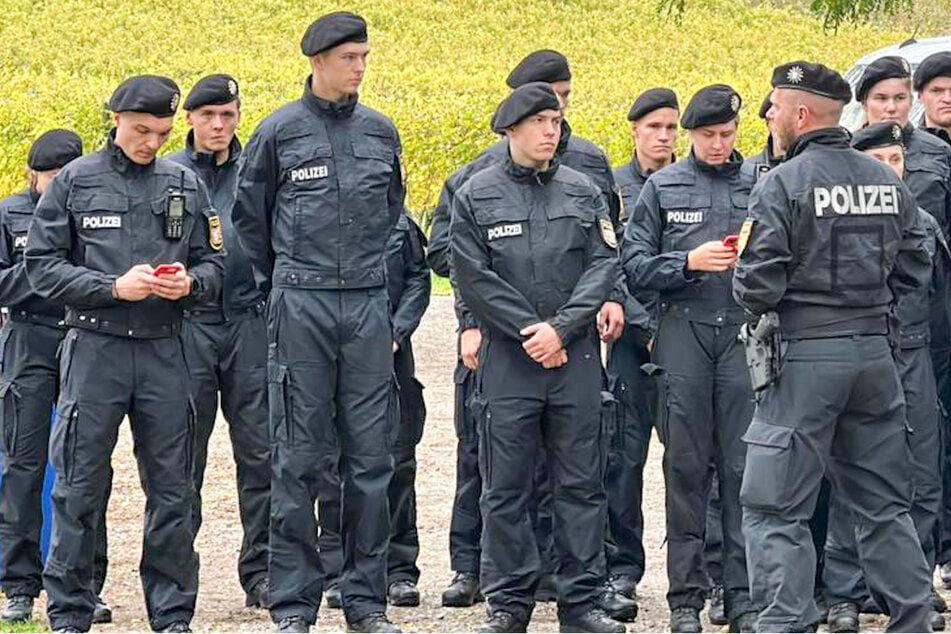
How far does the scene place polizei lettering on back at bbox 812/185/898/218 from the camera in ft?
21.3

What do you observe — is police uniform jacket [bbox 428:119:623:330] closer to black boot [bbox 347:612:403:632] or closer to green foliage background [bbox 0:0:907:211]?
black boot [bbox 347:612:403:632]

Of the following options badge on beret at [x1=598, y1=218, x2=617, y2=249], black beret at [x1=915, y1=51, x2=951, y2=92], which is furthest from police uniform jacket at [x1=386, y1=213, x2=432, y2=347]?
black beret at [x1=915, y1=51, x2=951, y2=92]

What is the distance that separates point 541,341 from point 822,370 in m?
1.23

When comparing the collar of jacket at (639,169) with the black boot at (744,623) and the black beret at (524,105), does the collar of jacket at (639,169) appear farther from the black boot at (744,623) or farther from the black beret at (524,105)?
the black boot at (744,623)

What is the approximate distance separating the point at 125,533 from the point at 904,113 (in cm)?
472

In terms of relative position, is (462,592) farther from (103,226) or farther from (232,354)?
(103,226)

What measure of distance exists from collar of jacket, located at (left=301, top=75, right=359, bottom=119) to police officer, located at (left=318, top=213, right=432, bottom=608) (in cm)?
103

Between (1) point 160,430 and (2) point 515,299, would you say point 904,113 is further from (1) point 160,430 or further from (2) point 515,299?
(1) point 160,430

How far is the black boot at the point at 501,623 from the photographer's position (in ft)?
24.4

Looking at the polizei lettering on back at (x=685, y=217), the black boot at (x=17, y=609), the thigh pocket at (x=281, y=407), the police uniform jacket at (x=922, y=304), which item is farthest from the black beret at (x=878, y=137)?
the black boot at (x=17, y=609)

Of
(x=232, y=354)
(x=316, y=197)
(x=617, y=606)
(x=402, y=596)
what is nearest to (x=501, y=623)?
(x=617, y=606)

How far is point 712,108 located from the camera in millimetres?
7906

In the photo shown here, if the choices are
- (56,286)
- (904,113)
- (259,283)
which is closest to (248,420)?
(259,283)

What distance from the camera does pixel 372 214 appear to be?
24.6 ft
